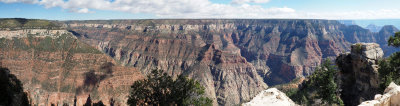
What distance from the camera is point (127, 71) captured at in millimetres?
90188

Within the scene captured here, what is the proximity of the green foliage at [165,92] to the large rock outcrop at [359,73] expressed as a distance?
88.2 feet

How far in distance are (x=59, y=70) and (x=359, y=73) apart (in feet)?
305

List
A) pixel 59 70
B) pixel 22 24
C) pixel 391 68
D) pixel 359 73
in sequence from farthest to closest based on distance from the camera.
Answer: pixel 22 24
pixel 59 70
pixel 359 73
pixel 391 68

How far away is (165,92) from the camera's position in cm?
2808

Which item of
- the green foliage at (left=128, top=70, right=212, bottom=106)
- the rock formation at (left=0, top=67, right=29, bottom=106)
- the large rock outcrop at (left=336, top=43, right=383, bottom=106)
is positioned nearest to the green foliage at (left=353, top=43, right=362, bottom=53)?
the large rock outcrop at (left=336, top=43, right=383, bottom=106)

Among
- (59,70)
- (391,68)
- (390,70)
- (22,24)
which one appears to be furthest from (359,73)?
(22,24)

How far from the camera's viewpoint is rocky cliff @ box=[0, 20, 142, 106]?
80938 millimetres

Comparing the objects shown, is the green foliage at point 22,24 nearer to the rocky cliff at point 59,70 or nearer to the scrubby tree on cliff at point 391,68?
the rocky cliff at point 59,70

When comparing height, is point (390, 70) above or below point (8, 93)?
above

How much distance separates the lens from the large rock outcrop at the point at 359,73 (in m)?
35.8

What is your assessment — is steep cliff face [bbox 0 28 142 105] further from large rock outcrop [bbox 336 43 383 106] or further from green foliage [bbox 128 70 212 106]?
large rock outcrop [bbox 336 43 383 106]

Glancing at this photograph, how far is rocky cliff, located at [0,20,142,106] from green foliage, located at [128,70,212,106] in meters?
54.6

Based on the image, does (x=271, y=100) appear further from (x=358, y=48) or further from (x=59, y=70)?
(x=59, y=70)

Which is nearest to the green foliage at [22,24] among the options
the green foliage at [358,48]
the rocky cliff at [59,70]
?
the rocky cliff at [59,70]
